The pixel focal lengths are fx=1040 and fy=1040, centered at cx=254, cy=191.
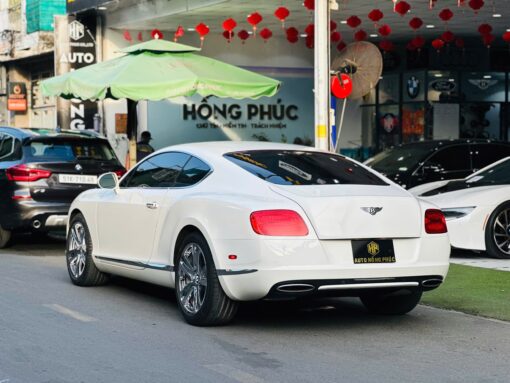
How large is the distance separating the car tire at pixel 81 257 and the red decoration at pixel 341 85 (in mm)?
5800

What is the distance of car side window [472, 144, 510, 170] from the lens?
1808 cm

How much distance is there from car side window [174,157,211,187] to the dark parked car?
28.6 ft

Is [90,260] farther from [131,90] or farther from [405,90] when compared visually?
[405,90]

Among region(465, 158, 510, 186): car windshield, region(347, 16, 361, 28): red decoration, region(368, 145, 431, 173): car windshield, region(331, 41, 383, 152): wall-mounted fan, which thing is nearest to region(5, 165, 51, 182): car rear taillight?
region(331, 41, 383, 152): wall-mounted fan

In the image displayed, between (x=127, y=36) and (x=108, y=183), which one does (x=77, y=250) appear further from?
(x=127, y=36)

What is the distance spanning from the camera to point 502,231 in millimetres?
13523

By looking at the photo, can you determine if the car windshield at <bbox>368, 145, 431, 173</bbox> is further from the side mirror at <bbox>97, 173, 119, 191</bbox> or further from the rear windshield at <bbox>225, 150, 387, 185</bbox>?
the rear windshield at <bbox>225, 150, 387, 185</bbox>

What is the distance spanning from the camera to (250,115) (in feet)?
97.5

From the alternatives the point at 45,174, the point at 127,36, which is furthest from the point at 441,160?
the point at 127,36

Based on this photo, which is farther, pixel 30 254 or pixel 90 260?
pixel 30 254

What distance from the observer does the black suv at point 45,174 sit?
47.2 feet

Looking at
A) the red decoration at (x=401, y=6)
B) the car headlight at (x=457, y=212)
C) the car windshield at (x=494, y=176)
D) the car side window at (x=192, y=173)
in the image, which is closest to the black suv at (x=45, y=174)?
the car headlight at (x=457, y=212)

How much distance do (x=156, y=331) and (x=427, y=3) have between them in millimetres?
15981

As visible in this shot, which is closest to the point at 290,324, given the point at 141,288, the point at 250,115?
the point at 141,288
